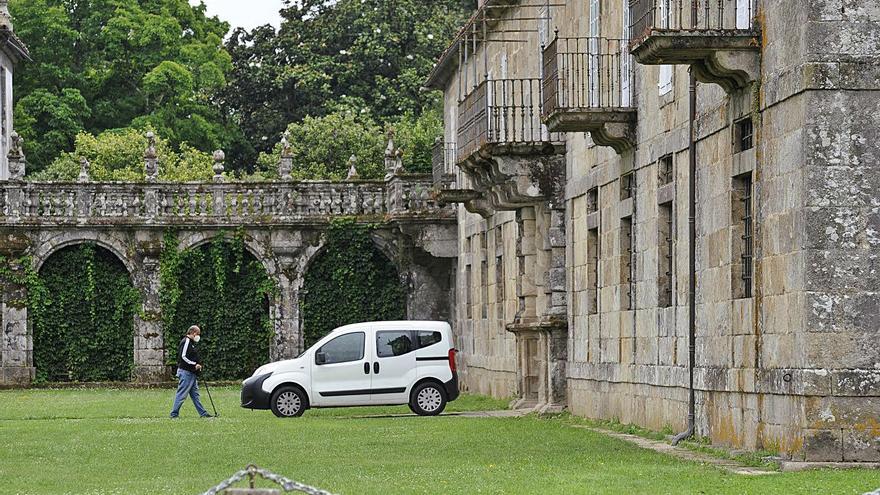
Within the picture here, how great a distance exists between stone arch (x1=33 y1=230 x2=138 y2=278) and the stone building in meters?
13.8

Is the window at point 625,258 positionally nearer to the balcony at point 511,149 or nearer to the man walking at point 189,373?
the balcony at point 511,149

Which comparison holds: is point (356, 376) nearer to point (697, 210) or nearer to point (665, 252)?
point (665, 252)

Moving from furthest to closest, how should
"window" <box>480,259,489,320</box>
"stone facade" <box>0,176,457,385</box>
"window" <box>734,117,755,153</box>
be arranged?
"stone facade" <box>0,176,457,385</box>
"window" <box>480,259,489,320</box>
"window" <box>734,117,755,153</box>

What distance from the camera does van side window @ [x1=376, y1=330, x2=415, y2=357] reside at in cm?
3394

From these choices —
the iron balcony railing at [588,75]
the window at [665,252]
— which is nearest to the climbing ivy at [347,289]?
the iron balcony railing at [588,75]

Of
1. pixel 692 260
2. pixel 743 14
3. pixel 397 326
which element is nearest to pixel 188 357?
pixel 397 326

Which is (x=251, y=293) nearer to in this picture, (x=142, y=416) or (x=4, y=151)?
(x=4, y=151)

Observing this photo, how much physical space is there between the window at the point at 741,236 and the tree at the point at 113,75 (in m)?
50.7

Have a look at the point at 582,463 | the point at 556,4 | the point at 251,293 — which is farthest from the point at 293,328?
the point at 582,463

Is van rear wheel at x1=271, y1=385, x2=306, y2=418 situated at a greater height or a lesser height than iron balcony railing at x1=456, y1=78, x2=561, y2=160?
lesser

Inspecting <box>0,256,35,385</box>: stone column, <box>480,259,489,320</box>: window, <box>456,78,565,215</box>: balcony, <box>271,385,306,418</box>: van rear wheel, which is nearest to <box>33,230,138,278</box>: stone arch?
<box>0,256,35,385</box>: stone column

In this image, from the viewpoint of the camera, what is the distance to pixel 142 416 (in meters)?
34.0

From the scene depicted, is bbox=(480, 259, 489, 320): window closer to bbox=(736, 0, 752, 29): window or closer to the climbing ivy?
the climbing ivy

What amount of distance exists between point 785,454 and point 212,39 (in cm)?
5834
